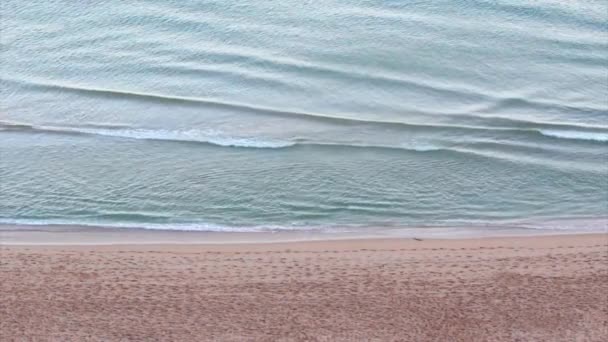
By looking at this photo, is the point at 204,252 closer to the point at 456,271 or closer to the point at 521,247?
the point at 456,271

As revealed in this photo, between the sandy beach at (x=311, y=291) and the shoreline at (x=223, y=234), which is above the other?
the shoreline at (x=223, y=234)

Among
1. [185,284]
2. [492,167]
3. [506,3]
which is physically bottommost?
[185,284]

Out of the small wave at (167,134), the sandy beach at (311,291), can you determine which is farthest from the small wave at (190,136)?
the sandy beach at (311,291)

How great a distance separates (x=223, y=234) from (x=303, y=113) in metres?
5.87

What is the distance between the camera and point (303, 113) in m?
22.9

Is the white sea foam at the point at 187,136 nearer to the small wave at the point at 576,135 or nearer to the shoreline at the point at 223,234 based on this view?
the shoreline at the point at 223,234

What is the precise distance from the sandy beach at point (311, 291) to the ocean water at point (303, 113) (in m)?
1.48

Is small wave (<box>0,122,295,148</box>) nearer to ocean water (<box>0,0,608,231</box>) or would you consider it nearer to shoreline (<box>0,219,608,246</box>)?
ocean water (<box>0,0,608,231</box>)

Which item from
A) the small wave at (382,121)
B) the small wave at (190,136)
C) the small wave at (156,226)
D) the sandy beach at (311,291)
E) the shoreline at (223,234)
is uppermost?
the small wave at (382,121)

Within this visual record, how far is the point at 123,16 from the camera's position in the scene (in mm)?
27406

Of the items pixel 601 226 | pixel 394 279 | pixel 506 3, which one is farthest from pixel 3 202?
pixel 506 3

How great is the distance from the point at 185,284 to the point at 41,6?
15.3 metres

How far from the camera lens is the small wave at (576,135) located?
21953 mm

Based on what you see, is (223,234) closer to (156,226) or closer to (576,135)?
(156,226)
